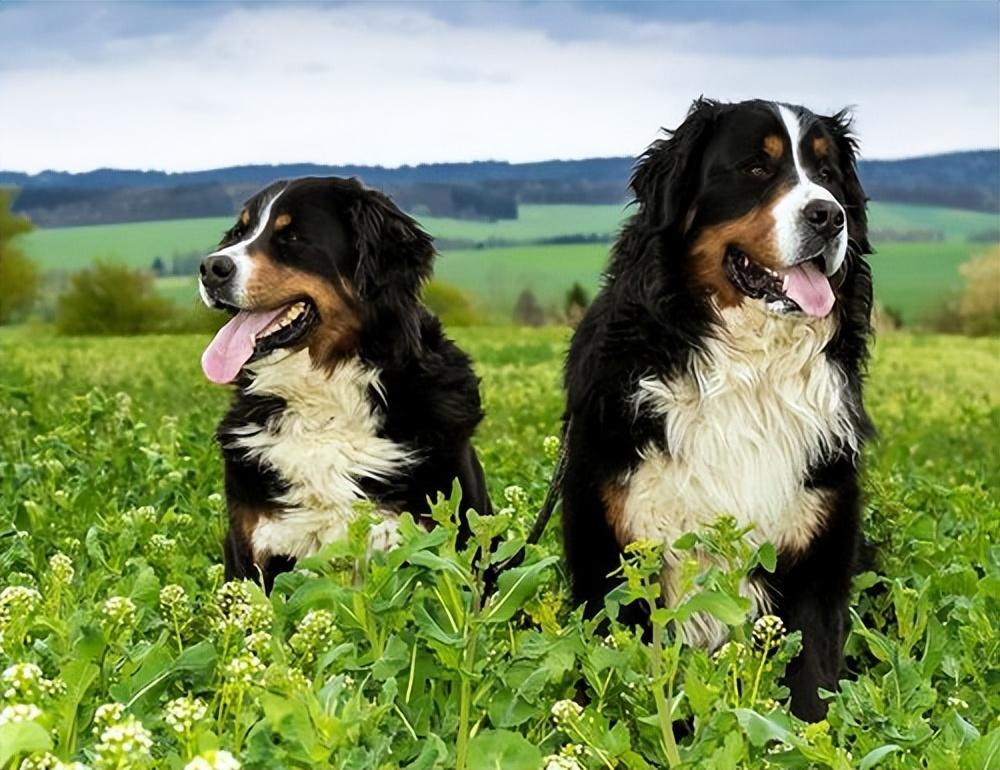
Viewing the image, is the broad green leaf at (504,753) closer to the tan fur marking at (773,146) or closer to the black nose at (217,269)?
the tan fur marking at (773,146)

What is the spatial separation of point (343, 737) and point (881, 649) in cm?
162

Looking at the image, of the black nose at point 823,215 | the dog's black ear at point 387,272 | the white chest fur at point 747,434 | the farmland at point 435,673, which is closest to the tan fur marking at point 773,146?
the black nose at point 823,215

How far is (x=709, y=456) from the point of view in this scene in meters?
4.77

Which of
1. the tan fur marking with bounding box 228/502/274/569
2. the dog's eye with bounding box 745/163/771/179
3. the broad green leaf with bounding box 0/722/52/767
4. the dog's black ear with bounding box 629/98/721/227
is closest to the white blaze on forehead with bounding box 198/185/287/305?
the tan fur marking with bounding box 228/502/274/569

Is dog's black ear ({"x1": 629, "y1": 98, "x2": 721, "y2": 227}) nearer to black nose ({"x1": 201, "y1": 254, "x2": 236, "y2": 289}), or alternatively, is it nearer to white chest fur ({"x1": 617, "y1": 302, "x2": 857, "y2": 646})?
white chest fur ({"x1": 617, "y1": 302, "x2": 857, "y2": 646})

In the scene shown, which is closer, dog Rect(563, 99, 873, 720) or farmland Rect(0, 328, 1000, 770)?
farmland Rect(0, 328, 1000, 770)

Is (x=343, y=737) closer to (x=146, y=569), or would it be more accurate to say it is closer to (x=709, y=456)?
(x=146, y=569)

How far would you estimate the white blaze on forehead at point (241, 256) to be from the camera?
501 cm

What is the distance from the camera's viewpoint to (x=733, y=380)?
15.7 feet

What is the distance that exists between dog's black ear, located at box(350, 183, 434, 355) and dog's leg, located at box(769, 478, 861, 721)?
57.1 inches

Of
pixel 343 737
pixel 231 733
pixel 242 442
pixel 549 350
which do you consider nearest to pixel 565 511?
pixel 242 442

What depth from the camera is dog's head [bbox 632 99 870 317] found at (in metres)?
4.50

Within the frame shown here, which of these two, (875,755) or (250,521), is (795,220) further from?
(250,521)

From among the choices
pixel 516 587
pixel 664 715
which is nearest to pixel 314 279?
pixel 516 587
